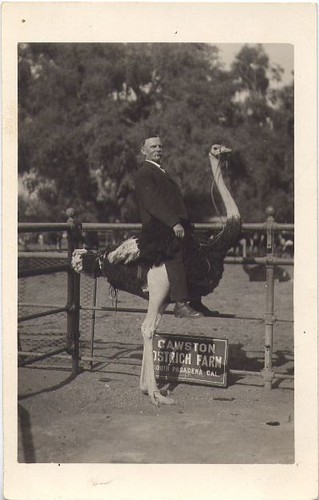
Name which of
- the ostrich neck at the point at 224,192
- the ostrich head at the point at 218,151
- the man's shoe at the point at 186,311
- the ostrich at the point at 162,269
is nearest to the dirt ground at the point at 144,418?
the ostrich at the point at 162,269

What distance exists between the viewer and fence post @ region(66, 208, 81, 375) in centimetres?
558

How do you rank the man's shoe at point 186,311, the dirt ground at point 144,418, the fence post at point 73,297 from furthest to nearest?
the fence post at point 73,297 → the man's shoe at point 186,311 → the dirt ground at point 144,418

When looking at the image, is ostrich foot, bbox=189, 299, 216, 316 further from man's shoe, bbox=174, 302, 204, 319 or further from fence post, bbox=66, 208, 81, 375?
fence post, bbox=66, 208, 81, 375

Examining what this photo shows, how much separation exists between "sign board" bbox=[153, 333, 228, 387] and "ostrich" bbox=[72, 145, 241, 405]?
0.38m

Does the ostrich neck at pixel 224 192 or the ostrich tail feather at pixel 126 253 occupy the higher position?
the ostrich neck at pixel 224 192

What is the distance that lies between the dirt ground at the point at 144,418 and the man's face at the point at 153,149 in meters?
1.48

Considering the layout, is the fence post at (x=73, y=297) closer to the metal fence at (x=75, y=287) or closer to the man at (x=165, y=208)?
the metal fence at (x=75, y=287)

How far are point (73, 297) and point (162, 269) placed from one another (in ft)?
4.28

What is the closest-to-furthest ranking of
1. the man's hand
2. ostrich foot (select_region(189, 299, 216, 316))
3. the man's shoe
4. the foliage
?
the man's hand
the man's shoe
ostrich foot (select_region(189, 299, 216, 316))
the foliage

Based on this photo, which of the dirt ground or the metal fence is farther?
the metal fence

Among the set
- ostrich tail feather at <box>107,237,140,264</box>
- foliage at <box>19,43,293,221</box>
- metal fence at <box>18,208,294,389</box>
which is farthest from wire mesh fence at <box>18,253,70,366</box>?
foliage at <box>19,43,293,221</box>

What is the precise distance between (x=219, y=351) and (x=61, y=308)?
1482 millimetres

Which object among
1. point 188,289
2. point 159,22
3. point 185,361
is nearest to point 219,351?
point 185,361

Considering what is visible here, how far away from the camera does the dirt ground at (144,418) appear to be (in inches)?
158
